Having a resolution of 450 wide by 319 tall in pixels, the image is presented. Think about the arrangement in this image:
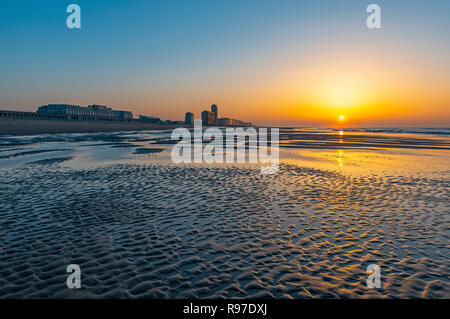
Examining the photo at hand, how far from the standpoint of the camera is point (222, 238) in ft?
21.7

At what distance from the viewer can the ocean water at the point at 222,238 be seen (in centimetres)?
466

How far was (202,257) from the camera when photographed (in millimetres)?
5664

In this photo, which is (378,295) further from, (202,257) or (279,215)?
(279,215)

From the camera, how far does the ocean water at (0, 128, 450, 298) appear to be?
466 cm

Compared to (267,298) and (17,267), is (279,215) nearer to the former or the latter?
(267,298)

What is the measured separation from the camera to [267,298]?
4.39 meters

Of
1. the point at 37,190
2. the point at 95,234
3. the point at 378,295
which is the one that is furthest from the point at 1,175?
the point at 378,295
